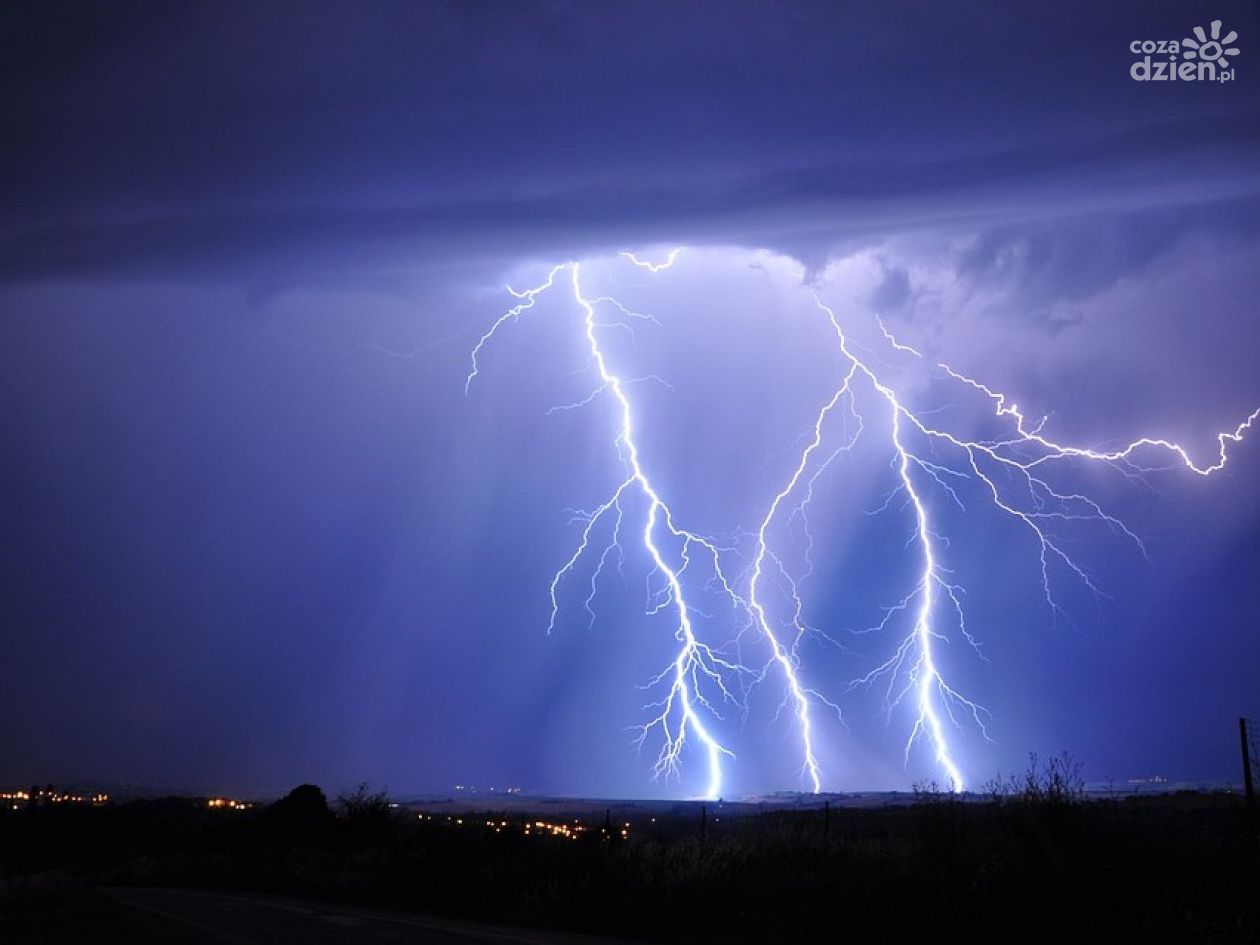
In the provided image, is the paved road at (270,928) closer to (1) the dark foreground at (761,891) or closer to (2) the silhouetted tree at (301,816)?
(1) the dark foreground at (761,891)

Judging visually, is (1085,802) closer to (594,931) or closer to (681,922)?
(681,922)

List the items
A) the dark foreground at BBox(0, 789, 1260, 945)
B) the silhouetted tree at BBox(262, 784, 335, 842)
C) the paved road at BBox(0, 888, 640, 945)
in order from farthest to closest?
the silhouetted tree at BBox(262, 784, 335, 842)
the paved road at BBox(0, 888, 640, 945)
the dark foreground at BBox(0, 789, 1260, 945)

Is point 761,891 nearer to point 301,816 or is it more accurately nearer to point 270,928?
point 270,928

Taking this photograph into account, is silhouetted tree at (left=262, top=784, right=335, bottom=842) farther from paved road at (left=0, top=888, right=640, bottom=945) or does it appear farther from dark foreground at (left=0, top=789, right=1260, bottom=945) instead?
paved road at (left=0, top=888, right=640, bottom=945)

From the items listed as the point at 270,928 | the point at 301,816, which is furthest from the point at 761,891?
the point at 301,816

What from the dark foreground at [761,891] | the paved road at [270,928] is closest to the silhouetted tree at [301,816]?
the dark foreground at [761,891]

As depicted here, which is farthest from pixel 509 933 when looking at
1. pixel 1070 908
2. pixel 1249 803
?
pixel 1249 803

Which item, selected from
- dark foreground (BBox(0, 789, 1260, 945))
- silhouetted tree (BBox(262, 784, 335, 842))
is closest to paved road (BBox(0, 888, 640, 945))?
dark foreground (BBox(0, 789, 1260, 945))
